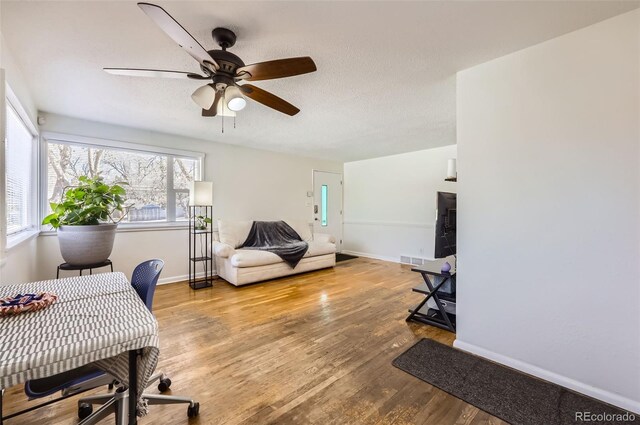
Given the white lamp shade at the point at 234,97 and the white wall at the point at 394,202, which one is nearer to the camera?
the white lamp shade at the point at 234,97

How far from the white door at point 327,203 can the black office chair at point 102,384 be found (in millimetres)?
4583

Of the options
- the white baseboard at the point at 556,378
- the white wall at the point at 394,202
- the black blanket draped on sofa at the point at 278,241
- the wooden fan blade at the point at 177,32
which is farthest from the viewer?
the white wall at the point at 394,202

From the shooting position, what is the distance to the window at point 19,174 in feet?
7.63

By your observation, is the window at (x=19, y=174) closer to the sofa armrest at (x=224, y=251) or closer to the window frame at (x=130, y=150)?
the window frame at (x=130, y=150)

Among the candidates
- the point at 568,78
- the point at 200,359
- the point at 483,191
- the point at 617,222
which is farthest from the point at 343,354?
the point at 568,78

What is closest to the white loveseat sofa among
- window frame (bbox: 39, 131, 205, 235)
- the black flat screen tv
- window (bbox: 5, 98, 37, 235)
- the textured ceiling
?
window frame (bbox: 39, 131, 205, 235)

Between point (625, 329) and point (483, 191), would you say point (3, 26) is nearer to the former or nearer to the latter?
point (483, 191)

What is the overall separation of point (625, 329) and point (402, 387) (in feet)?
4.43

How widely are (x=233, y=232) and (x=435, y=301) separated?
3272mm

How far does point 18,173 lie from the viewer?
8.70 feet

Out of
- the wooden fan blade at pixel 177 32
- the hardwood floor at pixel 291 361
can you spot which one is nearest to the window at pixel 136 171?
the hardwood floor at pixel 291 361

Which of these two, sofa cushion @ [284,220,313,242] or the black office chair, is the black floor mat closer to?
the black office chair

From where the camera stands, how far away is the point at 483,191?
7.05 ft

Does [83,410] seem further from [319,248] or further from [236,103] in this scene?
[319,248]
